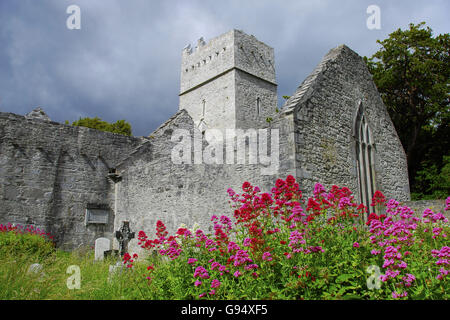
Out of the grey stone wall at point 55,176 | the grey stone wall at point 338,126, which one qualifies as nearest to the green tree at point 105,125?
the grey stone wall at point 55,176

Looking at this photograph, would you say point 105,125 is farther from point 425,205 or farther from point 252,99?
point 425,205

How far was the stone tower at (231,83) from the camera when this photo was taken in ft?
91.0

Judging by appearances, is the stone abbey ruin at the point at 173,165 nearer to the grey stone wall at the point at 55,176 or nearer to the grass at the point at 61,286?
the grey stone wall at the point at 55,176

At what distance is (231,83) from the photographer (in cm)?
2777

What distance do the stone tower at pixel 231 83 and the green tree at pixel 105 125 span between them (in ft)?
21.6

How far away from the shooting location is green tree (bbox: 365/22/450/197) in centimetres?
1644

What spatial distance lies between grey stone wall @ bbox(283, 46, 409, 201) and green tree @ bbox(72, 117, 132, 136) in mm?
20406

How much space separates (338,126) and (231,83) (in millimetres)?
20798

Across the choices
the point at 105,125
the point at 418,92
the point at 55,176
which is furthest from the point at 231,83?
the point at 55,176

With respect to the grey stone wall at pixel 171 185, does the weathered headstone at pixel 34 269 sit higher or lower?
lower

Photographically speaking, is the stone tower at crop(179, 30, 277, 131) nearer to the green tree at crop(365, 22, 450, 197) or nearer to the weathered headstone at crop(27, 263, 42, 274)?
the green tree at crop(365, 22, 450, 197)
